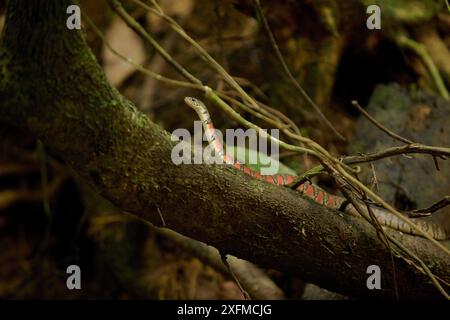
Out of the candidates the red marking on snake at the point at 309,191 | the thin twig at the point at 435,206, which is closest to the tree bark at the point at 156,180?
the thin twig at the point at 435,206

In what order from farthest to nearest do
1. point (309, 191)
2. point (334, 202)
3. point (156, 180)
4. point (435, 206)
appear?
point (334, 202)
point (309, 191)
point (435, 206)
point (156, 180)

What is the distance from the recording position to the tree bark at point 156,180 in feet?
5.06

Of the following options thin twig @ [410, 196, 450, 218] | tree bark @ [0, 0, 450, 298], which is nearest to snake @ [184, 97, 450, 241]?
tree bark @ [0, 0, 450, 298]

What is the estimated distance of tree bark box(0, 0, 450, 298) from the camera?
1542mm

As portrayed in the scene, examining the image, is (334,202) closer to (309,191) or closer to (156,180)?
(309,191)

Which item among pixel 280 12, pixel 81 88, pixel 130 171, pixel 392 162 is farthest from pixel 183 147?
pixel 280 12

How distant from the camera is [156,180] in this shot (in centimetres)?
181

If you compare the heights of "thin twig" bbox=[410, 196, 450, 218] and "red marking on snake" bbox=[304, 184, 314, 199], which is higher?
"red marking on snake" bbox=[304, 184, 314, 199]

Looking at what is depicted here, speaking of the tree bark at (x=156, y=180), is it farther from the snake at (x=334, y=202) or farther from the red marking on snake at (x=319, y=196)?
the red marking on snake at (x=319, y=196)

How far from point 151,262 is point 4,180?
191 cm

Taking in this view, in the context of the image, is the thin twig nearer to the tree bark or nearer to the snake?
the tree bark

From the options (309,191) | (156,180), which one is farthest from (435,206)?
(156,180)

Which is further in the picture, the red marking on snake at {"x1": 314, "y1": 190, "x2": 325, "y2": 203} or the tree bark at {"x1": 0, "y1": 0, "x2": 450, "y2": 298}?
the red marking on snake at {"x1": 314, "y1": 190, "x2": 325, "y2": 203}

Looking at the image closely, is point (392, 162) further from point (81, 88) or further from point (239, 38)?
point (81, 88)
